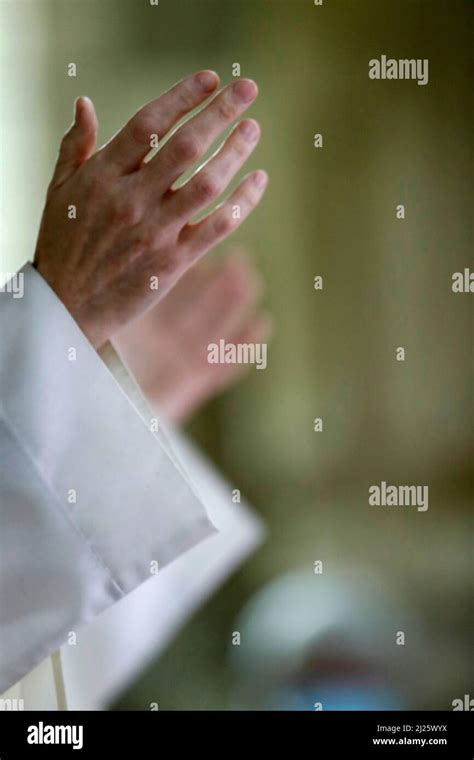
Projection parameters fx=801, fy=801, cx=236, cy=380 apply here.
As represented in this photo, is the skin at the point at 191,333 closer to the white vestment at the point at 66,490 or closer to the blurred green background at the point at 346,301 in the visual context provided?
the white vestment at the point at 66,490

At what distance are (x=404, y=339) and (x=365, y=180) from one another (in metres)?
0.27

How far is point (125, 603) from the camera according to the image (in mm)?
612

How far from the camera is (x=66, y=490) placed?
0.39 meters

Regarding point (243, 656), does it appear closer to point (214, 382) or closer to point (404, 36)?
point (214, 382)

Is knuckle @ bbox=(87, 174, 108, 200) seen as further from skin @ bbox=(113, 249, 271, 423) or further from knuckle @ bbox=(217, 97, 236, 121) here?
skin @ bbox=(113, 249, 271, 423)

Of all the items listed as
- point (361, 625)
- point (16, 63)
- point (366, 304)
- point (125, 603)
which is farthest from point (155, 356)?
point (366, 304)

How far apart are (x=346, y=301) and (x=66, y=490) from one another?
0.97 metres

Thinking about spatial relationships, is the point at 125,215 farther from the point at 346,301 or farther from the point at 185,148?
the point at 346,301

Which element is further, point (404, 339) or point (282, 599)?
point (404, 339)

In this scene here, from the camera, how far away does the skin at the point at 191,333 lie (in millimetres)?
604

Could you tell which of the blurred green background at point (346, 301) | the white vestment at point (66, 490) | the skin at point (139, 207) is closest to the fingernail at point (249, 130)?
the skin at point (139, 207)

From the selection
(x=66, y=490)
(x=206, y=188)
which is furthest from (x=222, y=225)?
(x=66, y=490)

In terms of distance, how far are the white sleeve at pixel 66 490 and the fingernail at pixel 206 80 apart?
4.8 inches

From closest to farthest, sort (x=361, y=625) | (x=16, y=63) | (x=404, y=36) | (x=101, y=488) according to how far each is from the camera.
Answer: (x=101, y=488) → (x=16, y=63) → (x=361, y=625) → (x=404, y=36)
